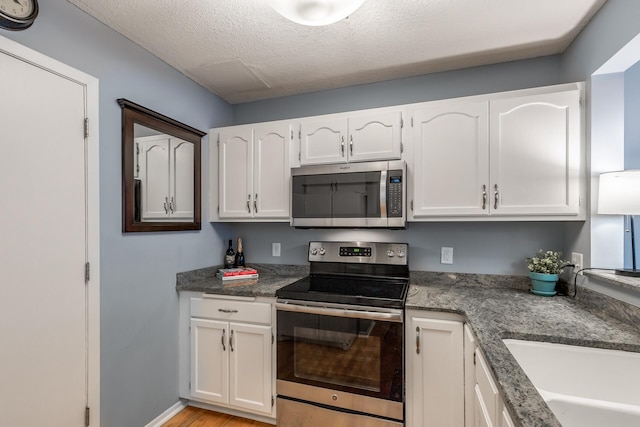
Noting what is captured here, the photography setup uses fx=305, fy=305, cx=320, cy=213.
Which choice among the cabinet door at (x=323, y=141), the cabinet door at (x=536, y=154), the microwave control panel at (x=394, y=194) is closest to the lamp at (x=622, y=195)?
the cabinet door at (x=536, y=154)

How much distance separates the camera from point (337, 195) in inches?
Result: 85.6

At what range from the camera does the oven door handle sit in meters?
1.70

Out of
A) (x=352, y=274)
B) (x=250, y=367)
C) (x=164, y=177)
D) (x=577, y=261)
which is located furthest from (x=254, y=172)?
(x=577, y=261)

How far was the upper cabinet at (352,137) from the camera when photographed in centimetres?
211

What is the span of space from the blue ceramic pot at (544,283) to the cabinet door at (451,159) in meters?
0.50

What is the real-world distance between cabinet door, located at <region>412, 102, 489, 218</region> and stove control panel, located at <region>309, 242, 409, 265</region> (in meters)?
0.36

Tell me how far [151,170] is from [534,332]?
7.52 ft

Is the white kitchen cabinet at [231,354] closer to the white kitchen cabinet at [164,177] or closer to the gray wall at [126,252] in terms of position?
the gray wall at [126,252]

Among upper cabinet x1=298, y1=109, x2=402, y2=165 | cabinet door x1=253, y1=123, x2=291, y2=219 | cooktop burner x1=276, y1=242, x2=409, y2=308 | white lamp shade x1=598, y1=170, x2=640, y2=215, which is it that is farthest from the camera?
cabinet door x1=253, y1=123, x2=291, y2=219

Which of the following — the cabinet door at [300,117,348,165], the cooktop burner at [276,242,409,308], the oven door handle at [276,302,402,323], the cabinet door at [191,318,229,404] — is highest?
the cabinet door at [300,117,348,165]

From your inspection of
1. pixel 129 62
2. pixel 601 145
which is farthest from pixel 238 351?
pixel 601 145

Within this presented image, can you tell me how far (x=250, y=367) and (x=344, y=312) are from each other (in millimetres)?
801

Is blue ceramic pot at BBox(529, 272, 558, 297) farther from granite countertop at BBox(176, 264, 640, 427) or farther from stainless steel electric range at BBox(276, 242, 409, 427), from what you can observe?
stainless steel electric range at BBox(276, 242, 409, 427)

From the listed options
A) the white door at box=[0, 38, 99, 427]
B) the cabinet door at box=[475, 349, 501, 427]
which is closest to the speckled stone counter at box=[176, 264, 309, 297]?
the white door at box=[0, 38, 99, 427]
